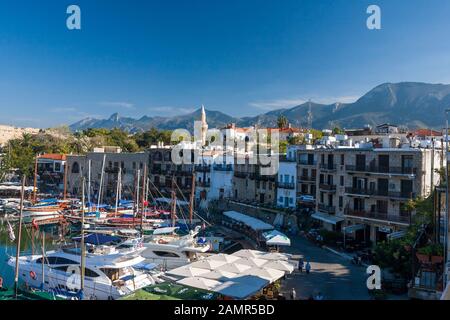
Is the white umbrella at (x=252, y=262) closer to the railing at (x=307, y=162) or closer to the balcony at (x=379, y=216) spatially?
the balcony at (x=379, y=216)

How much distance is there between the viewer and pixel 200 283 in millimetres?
16922

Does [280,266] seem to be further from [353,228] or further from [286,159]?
[286,159]

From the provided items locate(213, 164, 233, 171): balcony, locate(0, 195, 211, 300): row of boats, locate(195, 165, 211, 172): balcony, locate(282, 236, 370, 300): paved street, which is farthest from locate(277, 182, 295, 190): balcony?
locate(195, 165, 211, 172): balcony

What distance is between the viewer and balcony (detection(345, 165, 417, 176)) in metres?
31.0

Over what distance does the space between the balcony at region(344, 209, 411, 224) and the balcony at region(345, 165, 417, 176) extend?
3331 millimetres

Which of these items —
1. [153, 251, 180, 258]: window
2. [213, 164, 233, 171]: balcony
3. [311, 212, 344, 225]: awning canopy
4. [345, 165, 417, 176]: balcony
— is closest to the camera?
[153, 251, 180, 258]: window

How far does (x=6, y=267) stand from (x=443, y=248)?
29098mm

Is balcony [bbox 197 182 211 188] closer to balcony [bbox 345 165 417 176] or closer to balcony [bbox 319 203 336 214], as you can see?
balcony [bbox 319 203 336 214]

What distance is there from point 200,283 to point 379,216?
2028cm

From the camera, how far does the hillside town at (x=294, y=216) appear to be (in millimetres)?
19250

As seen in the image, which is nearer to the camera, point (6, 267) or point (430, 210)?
point (430, 210)
